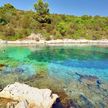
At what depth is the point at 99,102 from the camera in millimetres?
11352

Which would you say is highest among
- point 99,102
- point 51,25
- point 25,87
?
point 51,25

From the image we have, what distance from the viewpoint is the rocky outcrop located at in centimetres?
964

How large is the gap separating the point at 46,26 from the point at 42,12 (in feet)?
14.5

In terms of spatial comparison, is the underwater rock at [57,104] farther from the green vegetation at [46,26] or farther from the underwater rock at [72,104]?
the green vegetation at [46,26]

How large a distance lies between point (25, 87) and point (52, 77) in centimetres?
560

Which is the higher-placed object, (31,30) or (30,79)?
(31,30)

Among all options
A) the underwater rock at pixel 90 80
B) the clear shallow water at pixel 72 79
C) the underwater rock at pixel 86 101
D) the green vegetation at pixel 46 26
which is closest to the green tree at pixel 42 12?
the green vegetation at pixel 46 26

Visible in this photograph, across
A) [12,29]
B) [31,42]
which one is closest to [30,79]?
[31,42]

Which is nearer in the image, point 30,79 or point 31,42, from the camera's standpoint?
point 30,79

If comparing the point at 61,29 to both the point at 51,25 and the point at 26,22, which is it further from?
the point at 26,22

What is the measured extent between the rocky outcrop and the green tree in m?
41.7

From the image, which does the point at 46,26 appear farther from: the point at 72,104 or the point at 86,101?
the point at 72,104

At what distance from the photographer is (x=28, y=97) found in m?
10.2

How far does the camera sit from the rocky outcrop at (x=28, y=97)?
380 inches
